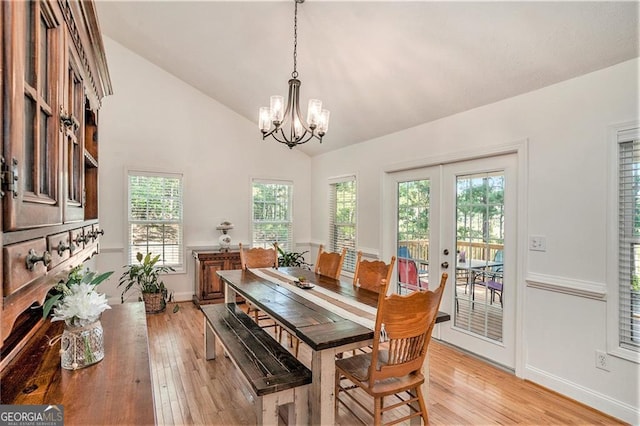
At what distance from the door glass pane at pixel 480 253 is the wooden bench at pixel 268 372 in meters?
2.10

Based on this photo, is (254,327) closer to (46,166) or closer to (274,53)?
(46,166)

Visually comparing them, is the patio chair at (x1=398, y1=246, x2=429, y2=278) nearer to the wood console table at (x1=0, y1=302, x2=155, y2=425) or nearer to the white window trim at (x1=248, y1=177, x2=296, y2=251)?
the white window trim at (x1=248, y1=177, x2=296, y2=251)

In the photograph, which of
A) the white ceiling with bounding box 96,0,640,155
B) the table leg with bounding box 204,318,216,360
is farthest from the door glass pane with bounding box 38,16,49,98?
the table leg with bounding box 204,318,216,360

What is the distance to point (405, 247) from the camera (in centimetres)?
424

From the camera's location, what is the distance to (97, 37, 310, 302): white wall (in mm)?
4844

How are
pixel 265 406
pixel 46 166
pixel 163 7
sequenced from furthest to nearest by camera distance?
1. pixel 163 7
2. pixel 265 406
3. pixel 46 166

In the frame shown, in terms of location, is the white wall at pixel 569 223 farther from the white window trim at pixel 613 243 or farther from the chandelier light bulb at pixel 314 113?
the chandelier light bulb at pixel 314 113

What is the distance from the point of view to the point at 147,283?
4.73m

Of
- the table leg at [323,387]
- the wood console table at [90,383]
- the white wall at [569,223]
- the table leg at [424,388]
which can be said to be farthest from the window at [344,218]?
the wood console table at [90,383]

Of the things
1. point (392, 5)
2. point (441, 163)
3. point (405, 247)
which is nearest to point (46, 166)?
point (392, 5)

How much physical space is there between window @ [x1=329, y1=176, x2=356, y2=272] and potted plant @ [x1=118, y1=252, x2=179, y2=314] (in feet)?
8.62

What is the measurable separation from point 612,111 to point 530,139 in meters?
0.57

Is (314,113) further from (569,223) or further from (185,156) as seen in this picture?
(185,156)

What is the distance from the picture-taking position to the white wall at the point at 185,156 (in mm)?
4844
